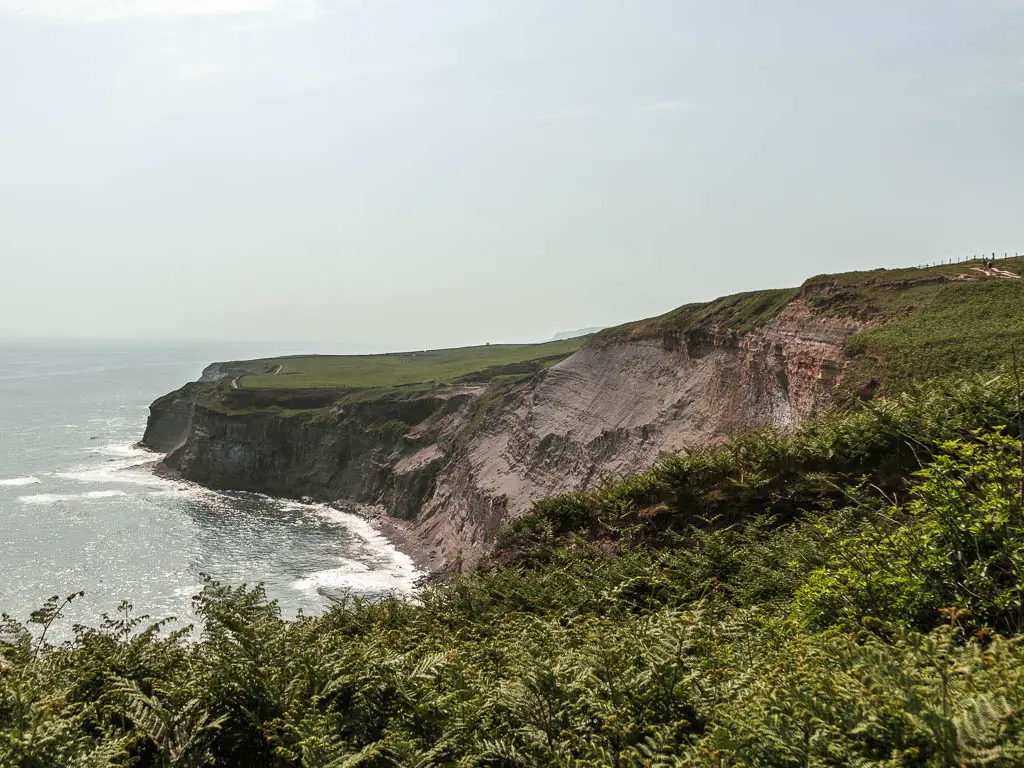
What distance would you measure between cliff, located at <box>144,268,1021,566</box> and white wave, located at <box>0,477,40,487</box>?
15062mm

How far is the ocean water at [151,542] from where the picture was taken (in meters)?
42.1

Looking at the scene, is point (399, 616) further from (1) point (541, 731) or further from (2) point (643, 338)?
(2) point (643, 338)

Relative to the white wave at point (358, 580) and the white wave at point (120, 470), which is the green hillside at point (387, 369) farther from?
the white wave at point (358, 580)

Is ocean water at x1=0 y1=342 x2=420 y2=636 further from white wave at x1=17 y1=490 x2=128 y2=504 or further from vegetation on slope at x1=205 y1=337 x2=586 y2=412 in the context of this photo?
vegetation on slope at x1=205 y1=337 x2=586 y2=412

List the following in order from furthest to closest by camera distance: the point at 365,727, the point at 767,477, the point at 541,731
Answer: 1. the point at 767,477
2. the point at 365,727
3. the point at 541,731

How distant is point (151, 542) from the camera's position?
52906mm

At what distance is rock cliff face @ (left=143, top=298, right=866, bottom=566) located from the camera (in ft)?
111

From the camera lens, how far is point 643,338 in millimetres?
48125

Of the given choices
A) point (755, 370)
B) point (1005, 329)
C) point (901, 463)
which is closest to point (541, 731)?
point (901, 463)

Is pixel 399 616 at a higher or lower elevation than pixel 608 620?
lower

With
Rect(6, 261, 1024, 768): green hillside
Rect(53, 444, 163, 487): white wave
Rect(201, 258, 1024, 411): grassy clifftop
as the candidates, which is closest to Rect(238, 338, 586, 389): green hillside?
Rect(53, 444, 163, 487): white wave

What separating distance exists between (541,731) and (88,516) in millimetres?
67132

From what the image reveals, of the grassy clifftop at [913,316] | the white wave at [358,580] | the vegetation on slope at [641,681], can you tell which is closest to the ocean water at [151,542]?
the white wave at [358,580]

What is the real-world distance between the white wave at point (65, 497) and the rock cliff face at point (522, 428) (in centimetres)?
1228
